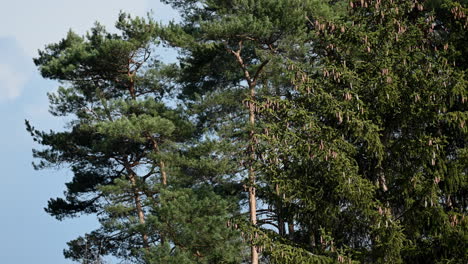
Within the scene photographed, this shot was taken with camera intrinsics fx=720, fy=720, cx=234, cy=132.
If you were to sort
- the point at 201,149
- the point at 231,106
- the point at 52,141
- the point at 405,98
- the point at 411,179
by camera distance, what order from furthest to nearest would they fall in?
the point at 52,141
the point at 231,106
the point at 201,149
the point at 405,98
the point at 411,179

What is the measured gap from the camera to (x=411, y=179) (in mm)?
11516

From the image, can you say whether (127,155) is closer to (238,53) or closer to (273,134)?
(238,53)

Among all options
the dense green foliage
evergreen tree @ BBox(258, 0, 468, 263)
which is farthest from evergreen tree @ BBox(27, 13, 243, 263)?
evergreen tree @ BBox(258, 0, 468, 263)

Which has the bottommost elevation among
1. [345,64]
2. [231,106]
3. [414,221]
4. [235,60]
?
[414,221]

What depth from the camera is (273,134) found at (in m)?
12.6

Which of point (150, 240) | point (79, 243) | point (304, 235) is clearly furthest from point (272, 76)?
point (304, 235)

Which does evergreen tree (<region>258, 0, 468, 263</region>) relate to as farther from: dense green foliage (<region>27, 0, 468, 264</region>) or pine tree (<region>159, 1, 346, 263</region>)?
pine tree (<region>159, 1, 346, 263</region>)

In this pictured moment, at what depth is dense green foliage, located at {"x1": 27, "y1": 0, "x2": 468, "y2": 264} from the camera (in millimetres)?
11820

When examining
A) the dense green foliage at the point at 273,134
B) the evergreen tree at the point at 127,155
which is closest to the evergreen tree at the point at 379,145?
the dense green foliage at the point at 273,134

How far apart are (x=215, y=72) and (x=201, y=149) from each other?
364 cm

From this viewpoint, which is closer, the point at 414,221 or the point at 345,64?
the point at 414,221

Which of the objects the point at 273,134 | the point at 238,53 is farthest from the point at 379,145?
the point at 238,53

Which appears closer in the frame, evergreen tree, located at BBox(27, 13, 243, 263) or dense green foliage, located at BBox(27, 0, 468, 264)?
dense green foliage, located at BBox(27, 0, 468, 264)

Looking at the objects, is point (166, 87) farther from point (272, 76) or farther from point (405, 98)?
point (405, 98)
